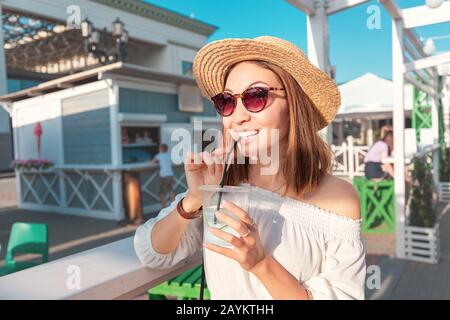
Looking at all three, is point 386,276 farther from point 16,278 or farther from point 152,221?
point 16,278

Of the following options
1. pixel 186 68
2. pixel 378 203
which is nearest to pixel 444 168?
pixel 378 203

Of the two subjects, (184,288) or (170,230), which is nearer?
(170,230)

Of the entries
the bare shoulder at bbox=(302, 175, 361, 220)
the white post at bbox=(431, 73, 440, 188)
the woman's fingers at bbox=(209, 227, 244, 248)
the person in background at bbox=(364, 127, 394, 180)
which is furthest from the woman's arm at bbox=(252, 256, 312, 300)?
the white post at bbox=(431, 73, 440, 188)

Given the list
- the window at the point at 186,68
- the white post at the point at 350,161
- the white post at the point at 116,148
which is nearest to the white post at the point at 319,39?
the white post at the point at 116,148

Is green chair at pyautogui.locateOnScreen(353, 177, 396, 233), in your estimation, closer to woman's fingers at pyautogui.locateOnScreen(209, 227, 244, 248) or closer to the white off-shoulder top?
the white off-shoulder top

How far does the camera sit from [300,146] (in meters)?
1.25

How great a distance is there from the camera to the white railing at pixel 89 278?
923 mm

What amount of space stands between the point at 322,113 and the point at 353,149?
1243 centimetres

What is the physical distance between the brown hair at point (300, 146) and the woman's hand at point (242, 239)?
37cm

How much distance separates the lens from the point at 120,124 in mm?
7742

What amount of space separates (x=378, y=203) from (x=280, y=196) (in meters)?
5.47

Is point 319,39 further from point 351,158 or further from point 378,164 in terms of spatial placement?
point 351,158

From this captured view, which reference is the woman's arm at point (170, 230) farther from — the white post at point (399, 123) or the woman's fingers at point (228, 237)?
the white post at point (399, 123)
